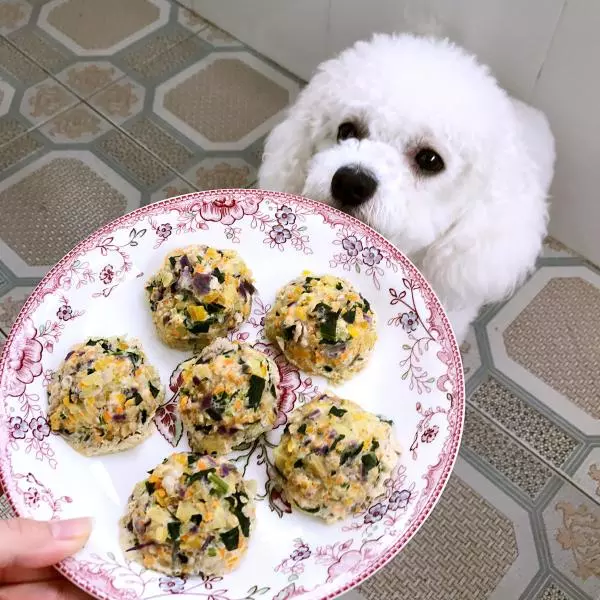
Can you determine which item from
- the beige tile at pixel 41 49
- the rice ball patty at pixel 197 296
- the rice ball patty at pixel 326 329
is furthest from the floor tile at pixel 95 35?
the rice ball patty at pixel 326 329

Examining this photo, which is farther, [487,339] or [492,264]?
[487,339]

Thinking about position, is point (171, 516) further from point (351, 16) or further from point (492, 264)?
point (351, 16)

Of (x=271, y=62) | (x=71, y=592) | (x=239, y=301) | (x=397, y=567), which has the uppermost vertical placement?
(x=239, y=301)

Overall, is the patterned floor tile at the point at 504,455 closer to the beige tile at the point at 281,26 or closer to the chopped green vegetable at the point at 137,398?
the chopped green vegetable at the point at 137,398

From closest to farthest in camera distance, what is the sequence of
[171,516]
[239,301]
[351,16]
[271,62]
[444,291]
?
[171,516] < [239,301] < [444,291] < [351,16] < [271,62]

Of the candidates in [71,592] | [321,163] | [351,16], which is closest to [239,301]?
A: [321,163]

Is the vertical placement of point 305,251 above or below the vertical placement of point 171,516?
above
